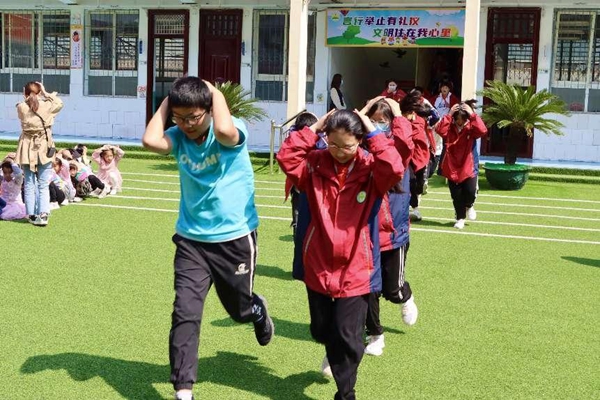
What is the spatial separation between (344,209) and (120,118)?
16.1 metres

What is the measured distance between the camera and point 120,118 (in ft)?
65.2

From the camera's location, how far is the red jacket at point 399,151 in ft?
16.7

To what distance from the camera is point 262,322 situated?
16.8ft

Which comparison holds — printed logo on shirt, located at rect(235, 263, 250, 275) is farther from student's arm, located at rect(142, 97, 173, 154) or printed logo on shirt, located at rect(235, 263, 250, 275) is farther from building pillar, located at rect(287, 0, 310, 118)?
building pillar, located at rect(287, 0, 310, 118)

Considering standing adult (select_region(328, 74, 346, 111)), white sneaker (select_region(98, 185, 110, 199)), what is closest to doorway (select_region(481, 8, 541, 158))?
standing adult (select_region(328, 74, 346, 111))

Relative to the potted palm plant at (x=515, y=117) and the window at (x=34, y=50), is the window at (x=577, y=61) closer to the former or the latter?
the potted palm plant at (x=515, y=117)

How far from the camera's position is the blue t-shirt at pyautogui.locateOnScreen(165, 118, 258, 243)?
4.58m

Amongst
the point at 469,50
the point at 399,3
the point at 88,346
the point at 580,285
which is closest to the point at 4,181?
the point at 88,346

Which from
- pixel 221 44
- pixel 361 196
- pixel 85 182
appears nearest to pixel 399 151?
pixel 361 196

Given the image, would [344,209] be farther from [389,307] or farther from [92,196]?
[92,196]

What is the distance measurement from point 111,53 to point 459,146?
37.4 feet

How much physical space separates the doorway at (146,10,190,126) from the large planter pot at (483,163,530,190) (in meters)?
7.70

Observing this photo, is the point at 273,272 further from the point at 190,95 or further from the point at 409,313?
the point at 190,95

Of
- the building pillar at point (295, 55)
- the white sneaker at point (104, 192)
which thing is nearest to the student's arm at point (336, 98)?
→ the building pillar at point (295, 55)
